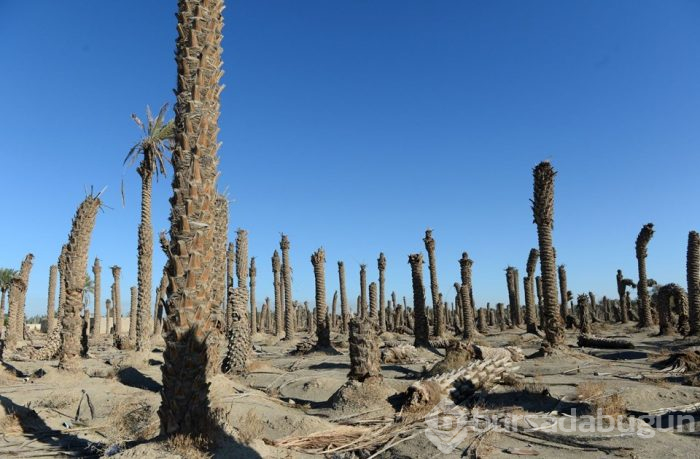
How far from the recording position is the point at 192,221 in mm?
6512

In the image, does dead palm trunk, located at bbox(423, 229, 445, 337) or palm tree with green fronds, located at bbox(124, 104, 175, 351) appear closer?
palm tree with green fronds, located at bbox(124, 104, 175, 351)

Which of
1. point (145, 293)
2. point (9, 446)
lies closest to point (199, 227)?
point (9, 446)

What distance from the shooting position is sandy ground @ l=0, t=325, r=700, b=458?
6793 millimetres

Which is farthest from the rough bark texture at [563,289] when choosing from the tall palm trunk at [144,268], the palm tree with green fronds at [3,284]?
the palm tree with green fronds at [3,284]

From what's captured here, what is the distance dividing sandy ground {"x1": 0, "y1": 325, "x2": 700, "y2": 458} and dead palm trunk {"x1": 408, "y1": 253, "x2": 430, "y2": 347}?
5.58 metres

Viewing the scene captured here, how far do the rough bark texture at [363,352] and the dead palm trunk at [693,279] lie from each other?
55.7 ft

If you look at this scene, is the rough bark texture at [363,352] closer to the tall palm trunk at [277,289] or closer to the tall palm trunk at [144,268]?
the tall palm trunk at [144,268]

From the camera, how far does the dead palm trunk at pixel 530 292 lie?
3034cm

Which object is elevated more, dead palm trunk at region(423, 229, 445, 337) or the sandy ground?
dead palm trunk at region(423, 229, 445, 337)

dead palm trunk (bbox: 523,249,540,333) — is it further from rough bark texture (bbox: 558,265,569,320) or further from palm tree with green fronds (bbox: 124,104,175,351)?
palm tree with green fronds (bbox: 124,104,175,351)

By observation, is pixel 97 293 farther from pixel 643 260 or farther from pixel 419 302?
pixel 643 260

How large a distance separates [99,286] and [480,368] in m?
29.9

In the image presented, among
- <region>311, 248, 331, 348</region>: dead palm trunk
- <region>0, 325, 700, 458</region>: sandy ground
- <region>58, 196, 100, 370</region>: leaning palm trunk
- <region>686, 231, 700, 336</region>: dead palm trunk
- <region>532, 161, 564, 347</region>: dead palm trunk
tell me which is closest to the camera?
<region>0, 325, 700, 458</region>: sandy ground

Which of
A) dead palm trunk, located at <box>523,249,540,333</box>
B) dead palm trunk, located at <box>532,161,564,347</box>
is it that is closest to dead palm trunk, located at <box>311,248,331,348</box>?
dead palm trunk, located at <box>532,161,564,347</box>
